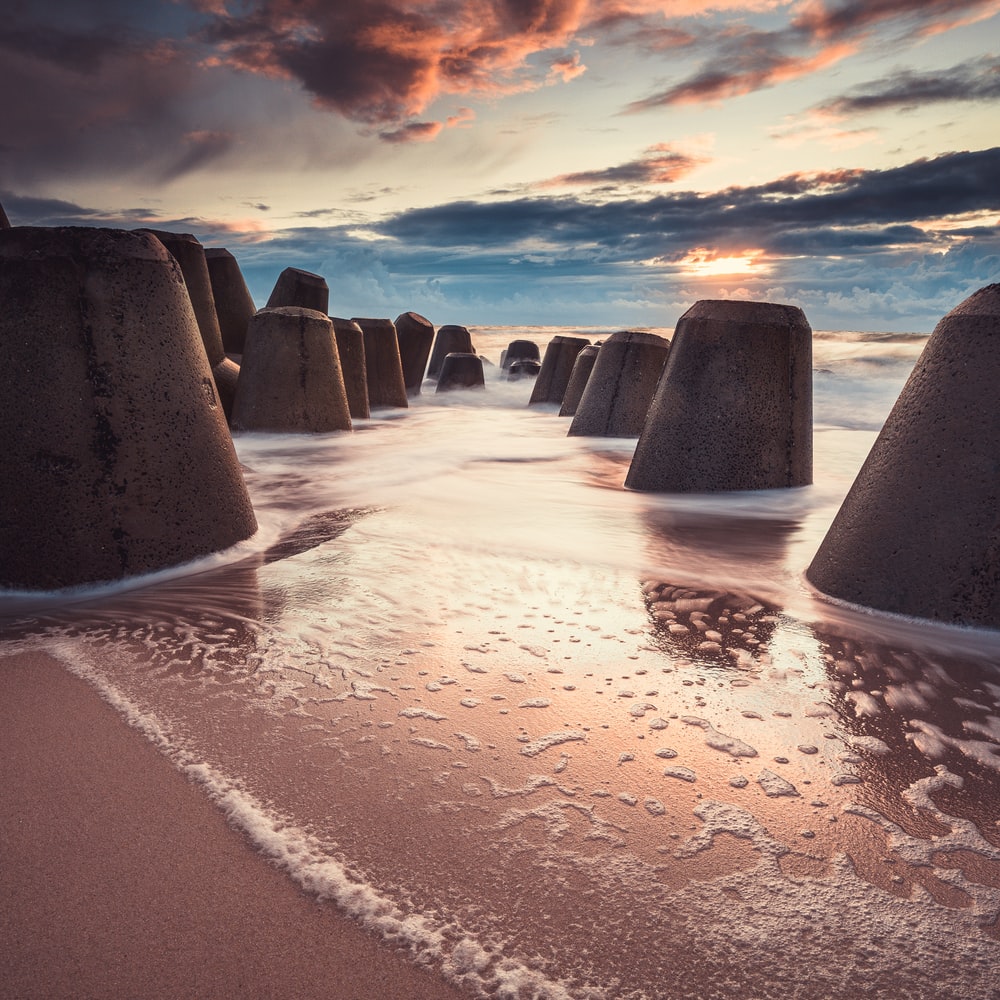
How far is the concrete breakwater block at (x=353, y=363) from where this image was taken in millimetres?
8367

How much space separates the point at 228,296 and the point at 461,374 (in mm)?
6320

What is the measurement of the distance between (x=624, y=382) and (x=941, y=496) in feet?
16.2

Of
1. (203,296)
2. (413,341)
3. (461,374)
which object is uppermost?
(203,296)

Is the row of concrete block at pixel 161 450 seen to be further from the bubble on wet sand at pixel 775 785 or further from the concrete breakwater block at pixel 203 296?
the concrete breakwater block at pixel 203 296

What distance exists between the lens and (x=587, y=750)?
1.55 m

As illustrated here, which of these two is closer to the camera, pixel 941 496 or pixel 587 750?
pixel 587 750

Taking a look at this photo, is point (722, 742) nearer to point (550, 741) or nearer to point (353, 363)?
point (550, 741)

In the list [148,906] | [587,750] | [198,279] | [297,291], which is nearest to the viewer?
[148,906]

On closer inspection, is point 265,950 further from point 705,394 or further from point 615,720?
point 705,394

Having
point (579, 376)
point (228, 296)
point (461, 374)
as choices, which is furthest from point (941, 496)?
point (461, 374)

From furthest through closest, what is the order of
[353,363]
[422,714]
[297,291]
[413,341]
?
[413,341]
[297,291]
[353,363]
[422,714]

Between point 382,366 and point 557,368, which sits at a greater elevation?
point 382,366

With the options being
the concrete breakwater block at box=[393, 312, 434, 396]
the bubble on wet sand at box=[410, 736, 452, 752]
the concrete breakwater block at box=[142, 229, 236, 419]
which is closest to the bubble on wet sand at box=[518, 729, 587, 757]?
the bubble on wet sand at box=[410, 736, 452, 752]

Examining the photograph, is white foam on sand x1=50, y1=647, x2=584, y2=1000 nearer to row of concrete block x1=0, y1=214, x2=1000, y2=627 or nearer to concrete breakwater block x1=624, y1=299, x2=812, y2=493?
row of concrete block x1=0, y1=214, x2=1000, y2=627
